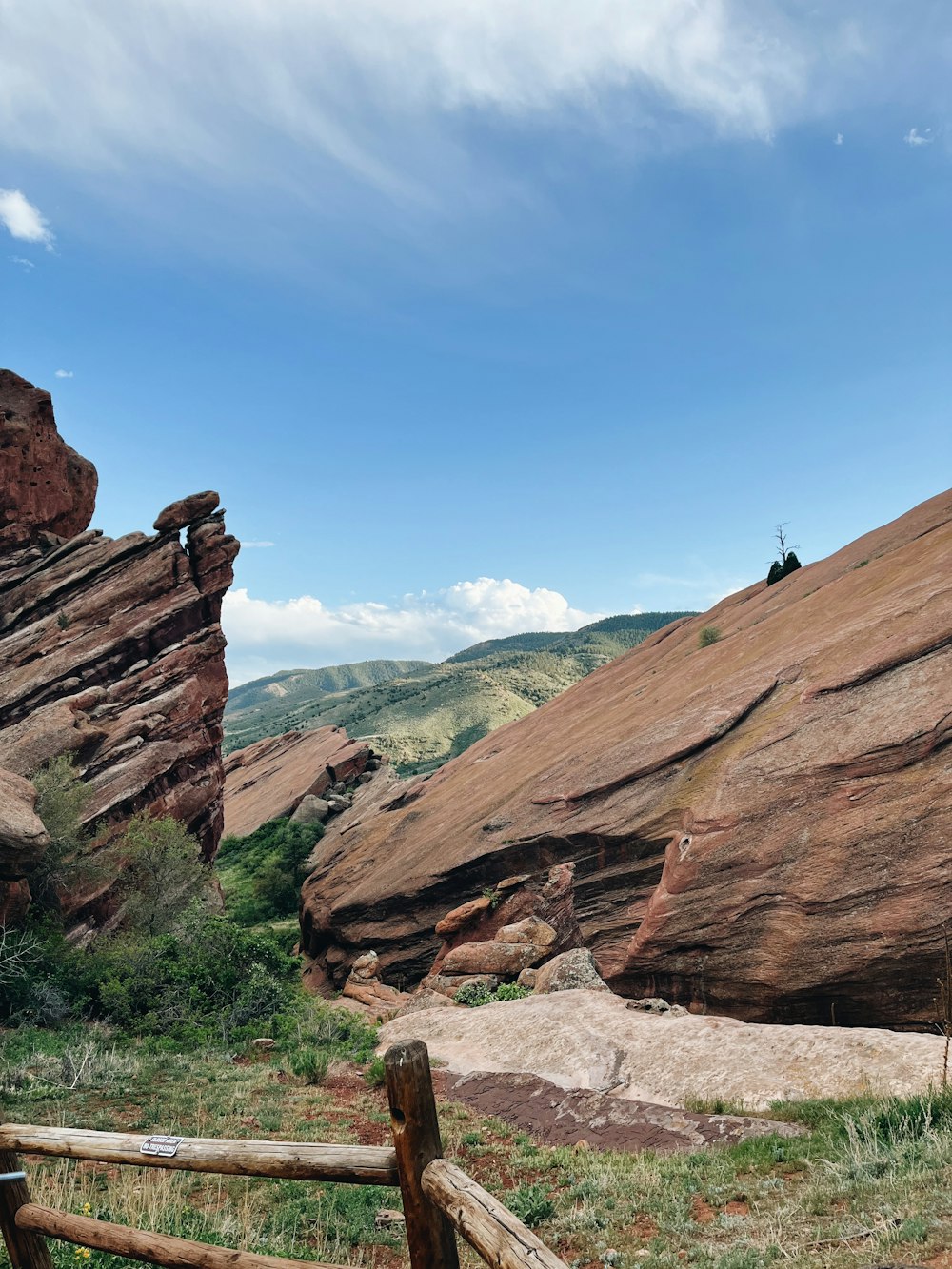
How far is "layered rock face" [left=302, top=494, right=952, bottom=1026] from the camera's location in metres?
14.5

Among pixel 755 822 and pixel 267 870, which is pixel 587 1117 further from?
pixel 267 870

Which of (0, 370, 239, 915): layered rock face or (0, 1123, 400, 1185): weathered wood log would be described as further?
(0, 370, 239, 915): layered rock face

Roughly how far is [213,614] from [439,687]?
331 ft

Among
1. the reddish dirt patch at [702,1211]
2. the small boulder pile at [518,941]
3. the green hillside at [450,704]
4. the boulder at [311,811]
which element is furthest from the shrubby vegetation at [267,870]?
the green hillside at [450,704]

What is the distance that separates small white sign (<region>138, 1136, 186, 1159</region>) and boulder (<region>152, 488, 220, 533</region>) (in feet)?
128

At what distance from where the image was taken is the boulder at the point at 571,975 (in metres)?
18.4

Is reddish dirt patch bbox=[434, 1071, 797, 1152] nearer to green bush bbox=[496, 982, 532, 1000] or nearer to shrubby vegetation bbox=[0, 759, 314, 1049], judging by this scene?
green bush bbox=[496, 982, 532, 1000]

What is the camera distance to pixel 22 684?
3397 centimetres

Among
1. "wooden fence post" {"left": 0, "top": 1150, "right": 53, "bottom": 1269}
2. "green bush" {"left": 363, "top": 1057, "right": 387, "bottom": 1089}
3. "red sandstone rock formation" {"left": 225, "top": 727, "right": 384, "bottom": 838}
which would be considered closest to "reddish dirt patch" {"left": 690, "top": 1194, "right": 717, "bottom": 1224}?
"wooden fence post" {"left": 0, "top": 1150, "right": 53, "bottom": 1269}

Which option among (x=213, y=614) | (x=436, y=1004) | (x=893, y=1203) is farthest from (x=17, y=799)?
(x=893, y=1203)

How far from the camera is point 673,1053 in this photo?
41.7 feet

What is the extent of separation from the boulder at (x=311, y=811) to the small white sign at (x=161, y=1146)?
169 ft

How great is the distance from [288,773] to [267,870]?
21.4 m

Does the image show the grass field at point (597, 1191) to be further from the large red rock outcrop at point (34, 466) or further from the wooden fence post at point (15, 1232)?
the large red rock outcrop at point (34, 466)
